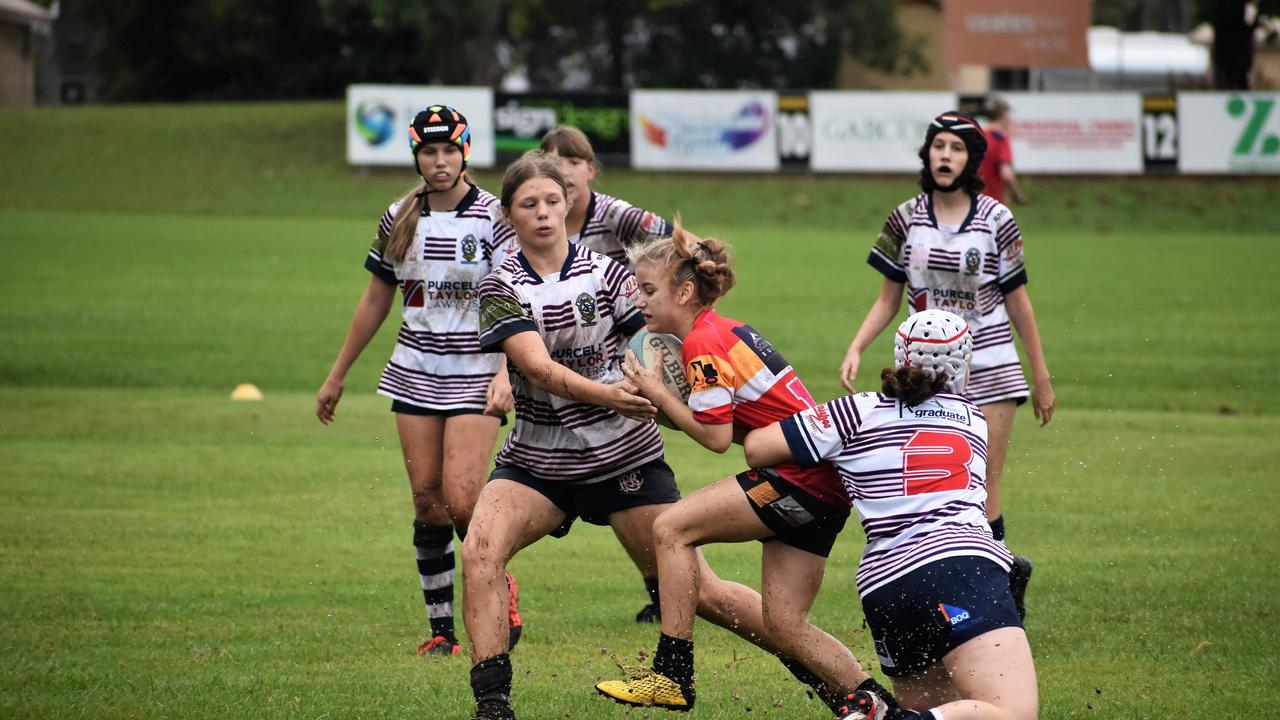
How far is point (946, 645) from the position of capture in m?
4.82

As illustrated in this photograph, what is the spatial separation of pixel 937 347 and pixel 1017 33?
4245 centimetres

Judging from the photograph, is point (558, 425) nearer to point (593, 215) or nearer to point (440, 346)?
point (440, 346)

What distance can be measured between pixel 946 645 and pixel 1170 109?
31.8 m

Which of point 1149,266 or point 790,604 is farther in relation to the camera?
point 1149,266

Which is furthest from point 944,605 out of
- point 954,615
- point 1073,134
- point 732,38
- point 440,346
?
point 732,38

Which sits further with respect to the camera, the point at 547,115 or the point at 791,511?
the point at 547,115

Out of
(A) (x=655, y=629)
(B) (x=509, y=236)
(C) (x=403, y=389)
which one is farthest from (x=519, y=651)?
(B) (x=509, y=236)

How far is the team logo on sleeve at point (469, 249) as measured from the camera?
6.96 metres

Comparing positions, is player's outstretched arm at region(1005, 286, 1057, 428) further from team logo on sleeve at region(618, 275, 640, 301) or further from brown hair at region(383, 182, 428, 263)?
brown hair at region(383, 182, 428, 263)

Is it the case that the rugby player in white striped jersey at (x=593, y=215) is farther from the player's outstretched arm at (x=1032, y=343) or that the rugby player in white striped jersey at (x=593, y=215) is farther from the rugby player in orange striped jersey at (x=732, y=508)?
the rugby player in orange striped jersey at (x=732, y=508)

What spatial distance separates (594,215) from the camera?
309 inches

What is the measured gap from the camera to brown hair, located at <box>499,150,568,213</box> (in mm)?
5781

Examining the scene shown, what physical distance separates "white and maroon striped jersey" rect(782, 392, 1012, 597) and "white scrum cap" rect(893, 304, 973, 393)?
0.36ft

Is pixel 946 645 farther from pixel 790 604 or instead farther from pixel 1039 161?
pixel 1039 161
